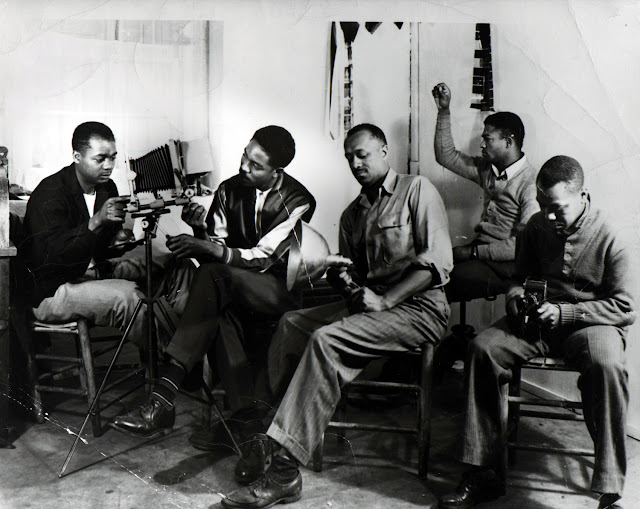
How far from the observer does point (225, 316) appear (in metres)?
2.56

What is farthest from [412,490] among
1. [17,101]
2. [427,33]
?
[17,101]

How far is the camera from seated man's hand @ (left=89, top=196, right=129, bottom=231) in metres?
2.54

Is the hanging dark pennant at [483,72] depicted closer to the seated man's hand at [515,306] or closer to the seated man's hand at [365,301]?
the seated man's hand at [515,306]

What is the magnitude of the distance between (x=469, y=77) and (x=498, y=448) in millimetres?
1448

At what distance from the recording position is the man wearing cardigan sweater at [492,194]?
2457mm

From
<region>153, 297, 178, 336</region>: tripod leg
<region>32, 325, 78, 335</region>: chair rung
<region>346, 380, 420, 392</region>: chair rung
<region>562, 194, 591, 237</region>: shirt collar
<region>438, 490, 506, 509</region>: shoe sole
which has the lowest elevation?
<region>438, 490, 506, 509</region>: shoe sole

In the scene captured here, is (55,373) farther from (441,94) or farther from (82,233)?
(441,94)

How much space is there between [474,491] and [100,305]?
1720mm

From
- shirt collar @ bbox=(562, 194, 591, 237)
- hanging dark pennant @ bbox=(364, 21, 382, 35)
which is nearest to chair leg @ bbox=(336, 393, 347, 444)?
shirt collar @ bbox=(562, 194, 591, 237)

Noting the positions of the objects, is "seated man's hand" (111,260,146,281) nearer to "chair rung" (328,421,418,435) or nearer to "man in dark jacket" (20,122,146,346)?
"man in dark jacket" (20,122,146,346)

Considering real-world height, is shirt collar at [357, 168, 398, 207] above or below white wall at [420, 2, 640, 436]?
below

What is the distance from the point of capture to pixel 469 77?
2461mm

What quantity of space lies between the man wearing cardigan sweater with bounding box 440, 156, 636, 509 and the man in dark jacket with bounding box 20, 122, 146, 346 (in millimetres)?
1451

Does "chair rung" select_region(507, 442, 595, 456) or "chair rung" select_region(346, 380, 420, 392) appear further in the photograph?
"chair rung" select_region(346, 380, 420, 392)
